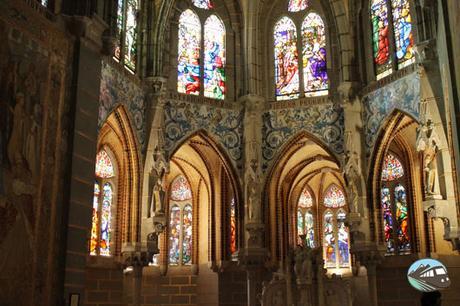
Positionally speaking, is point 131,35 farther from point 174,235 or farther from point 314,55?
point 174,235

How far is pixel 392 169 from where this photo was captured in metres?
23.8

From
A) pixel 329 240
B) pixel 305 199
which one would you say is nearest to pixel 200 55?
pixel 305 199

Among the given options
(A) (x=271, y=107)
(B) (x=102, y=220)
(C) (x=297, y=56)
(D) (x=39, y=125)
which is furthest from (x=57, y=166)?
(C) (x=297, y=56)

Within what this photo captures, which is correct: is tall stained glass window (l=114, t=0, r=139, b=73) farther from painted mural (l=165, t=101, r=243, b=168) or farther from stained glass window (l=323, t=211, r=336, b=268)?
stained glass window (l=323, t=211, r=336, b=268)

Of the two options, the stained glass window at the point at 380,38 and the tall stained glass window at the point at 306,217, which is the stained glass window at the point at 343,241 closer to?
the tall stained glass window at the point at 306,217

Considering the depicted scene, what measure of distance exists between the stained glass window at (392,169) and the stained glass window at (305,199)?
18.0ft

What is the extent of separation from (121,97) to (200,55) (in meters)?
4.40

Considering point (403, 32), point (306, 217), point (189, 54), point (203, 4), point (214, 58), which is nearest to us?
point (403, 32)

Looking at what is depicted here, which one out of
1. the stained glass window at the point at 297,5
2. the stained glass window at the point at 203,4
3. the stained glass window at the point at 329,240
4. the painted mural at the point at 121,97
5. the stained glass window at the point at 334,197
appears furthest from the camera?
the stained glass window at the point at 334,197

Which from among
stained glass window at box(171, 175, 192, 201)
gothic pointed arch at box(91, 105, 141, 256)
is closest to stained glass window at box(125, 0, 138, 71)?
gothic pointed arch at box(91, 105, 141, 256)

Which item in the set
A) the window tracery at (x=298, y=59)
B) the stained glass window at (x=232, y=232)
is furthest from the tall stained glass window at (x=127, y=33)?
the stained glass window at (x=232, y=232)

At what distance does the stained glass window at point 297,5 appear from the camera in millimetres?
23031

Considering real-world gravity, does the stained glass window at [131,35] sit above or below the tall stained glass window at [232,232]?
above

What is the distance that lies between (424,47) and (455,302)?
24.7 ft
